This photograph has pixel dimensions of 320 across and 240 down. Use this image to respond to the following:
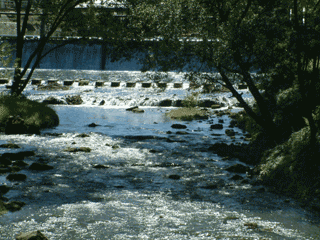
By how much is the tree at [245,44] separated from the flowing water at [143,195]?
260 cm

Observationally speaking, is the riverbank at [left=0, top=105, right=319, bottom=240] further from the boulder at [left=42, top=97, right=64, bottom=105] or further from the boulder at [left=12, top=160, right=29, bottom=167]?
the boulder at [left=42, top=97, right=64, bottom=105]

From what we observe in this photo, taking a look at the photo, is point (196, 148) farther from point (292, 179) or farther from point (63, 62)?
point (63, 62)

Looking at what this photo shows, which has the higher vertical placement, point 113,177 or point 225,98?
point 225,98

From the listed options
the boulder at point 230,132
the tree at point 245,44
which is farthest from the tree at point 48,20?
the boulder at point 230,132

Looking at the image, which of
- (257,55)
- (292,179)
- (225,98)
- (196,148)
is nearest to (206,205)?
(292,179)

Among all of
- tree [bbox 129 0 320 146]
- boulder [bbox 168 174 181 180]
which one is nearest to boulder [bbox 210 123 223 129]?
tree [bbox 129 0 320 146]

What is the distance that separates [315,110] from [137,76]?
3228 centimetres

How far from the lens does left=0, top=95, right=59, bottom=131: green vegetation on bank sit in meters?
20.5

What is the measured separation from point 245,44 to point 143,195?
5668 mm

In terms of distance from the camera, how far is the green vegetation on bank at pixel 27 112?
20.5 m

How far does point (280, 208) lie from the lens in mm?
9680

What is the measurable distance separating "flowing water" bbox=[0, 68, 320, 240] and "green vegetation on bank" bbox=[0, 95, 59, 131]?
4.42 feet

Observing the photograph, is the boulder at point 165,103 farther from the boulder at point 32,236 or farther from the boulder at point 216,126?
the boulder at point 32,236

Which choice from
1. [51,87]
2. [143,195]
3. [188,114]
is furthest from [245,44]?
[51,87]
